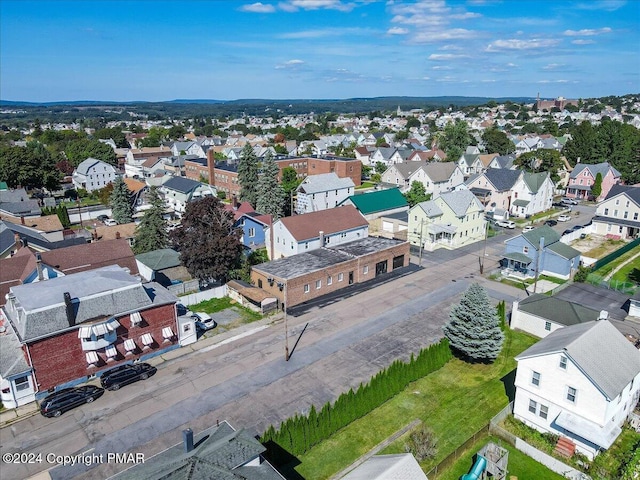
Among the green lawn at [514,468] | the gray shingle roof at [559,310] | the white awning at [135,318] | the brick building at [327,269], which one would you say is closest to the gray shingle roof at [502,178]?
the brick building at [327,269]

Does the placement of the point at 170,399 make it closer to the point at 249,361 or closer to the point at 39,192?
the point at 249,361

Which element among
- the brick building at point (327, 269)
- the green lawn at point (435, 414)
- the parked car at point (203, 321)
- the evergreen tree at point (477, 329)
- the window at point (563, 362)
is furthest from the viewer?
the brick building at point (327, 269)

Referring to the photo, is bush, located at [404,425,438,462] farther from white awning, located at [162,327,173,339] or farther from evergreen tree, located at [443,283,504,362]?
white awning, located at [162,327,173,339]

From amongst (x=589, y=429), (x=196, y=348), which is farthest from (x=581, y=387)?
(x=196, y=348)

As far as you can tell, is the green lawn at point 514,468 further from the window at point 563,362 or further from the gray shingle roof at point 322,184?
the gray shingle roof at point 322,184

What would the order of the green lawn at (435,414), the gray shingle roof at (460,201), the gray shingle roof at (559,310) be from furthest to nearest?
the gray shingle roof at (460,201)
the gray shingle roof at (559,310)
the green lawn at (435,414)

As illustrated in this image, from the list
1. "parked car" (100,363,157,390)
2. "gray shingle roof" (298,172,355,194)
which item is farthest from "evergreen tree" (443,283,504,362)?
"gray shingle roof" (298,172,355,194)
